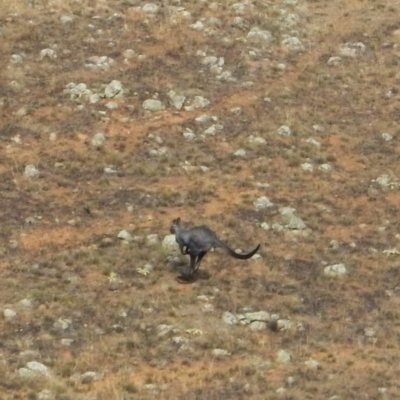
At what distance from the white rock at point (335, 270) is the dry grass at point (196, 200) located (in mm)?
187

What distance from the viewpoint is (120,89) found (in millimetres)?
24766

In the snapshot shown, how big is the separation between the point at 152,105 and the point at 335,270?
8.70 meters

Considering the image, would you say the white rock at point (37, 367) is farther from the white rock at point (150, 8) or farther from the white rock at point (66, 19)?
the white rock at point (150, 8)

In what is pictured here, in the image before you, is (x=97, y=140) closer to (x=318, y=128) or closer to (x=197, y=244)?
(x=318, y=128)

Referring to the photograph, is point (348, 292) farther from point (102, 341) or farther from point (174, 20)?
point (174, 20)

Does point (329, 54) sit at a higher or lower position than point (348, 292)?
lower

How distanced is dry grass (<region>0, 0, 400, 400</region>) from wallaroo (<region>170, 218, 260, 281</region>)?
425 millimetres

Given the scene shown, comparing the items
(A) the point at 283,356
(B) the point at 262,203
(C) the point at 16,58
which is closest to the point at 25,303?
(A) the point at 283,356

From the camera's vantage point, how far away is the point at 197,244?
16953mm

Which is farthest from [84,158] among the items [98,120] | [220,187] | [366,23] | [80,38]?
[366,23]

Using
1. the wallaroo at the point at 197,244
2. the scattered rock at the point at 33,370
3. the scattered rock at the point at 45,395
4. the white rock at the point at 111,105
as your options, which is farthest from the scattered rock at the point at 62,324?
the white rock at the point at 111,105

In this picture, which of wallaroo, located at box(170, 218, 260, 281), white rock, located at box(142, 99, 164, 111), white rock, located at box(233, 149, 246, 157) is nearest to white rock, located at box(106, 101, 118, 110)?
white rock, located at box(142, 99, 164, 111)

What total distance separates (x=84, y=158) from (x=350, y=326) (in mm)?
8925

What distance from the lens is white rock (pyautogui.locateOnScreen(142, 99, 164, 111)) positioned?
2433cm
